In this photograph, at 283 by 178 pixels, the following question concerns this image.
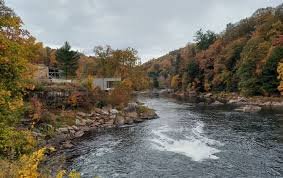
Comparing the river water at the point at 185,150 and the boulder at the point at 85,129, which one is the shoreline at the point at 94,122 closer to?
the boulder at the point at 85,129

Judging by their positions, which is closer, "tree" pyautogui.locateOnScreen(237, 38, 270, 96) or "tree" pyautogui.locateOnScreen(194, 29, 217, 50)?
"tree" pyautogui.locateOnScreen(237, 38, 270, 96)

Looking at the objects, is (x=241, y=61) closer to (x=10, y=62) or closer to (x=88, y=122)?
(x=88, y=122)

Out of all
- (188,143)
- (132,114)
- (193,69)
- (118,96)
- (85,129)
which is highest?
(193,69)


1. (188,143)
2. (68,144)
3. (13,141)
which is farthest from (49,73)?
(13,141)

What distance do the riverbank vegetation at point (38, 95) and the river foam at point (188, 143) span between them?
863 centimetres

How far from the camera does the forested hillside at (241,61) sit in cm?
6334

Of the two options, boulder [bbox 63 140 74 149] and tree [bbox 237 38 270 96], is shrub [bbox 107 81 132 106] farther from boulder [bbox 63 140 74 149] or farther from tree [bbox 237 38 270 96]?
tree [bbox 237 38 270 96]

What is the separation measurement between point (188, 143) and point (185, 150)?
7.47 ft

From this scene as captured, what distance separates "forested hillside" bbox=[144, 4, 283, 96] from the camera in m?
63.3

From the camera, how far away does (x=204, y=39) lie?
364 ft

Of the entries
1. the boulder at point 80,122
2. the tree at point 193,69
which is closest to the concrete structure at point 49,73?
the boulder at point 80,122

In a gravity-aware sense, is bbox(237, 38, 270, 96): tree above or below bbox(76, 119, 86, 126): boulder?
above

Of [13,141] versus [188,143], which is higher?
[13,141]

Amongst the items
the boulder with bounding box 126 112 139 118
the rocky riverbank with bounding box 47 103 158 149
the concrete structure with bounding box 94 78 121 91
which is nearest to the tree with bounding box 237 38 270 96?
the concrete structure with bounding box 94 78 121 91
